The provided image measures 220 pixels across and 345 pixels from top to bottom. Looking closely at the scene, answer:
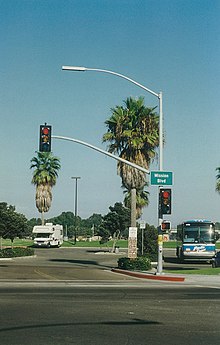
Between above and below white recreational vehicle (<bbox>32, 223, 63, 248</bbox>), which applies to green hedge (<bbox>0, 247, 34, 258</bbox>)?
below

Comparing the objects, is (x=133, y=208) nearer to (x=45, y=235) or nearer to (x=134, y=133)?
(x=134, y=133)

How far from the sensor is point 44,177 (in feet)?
243

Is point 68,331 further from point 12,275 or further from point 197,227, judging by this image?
point 197,227

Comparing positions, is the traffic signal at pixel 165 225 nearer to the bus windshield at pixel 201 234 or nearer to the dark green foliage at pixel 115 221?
the bus windshield at pixel 201 234

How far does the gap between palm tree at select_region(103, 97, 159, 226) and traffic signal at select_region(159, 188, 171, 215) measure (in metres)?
9.84

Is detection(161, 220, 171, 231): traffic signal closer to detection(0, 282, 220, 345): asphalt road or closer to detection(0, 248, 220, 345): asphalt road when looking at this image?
detection(0, 248, 220, 345): asphalt road

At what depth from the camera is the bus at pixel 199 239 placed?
4378cm

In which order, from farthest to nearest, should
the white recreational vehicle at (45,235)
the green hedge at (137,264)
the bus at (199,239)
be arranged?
the white recreational vehicle at (45,235), the bus at (199,239), the green hedge at (137,264)

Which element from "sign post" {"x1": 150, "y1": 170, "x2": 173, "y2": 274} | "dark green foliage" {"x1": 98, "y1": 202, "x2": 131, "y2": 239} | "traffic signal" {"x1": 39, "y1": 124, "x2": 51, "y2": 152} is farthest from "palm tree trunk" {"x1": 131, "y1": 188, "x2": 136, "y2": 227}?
"dark green foliage" {"x1": 98, "y1": 202, "x2": 131, "y2": 239}

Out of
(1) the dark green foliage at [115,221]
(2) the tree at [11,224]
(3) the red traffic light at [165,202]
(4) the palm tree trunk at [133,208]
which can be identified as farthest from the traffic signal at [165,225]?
(1) the dark green foliage at [115,221]

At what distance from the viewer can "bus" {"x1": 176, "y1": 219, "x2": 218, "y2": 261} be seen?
43781mm

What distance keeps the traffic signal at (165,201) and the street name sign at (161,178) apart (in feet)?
1.39

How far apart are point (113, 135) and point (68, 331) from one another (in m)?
29.2

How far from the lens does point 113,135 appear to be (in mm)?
40875
